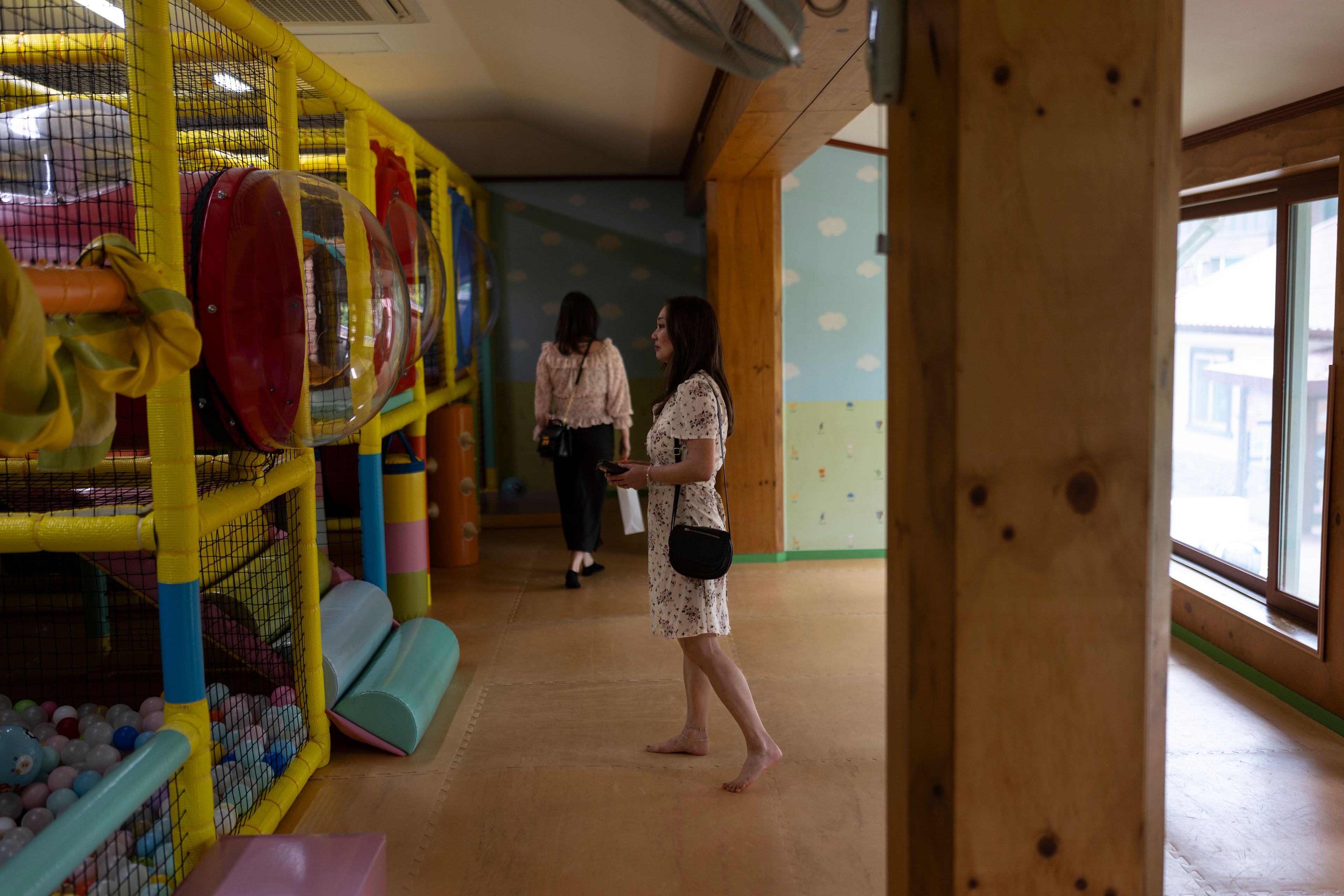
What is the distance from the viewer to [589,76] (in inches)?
190

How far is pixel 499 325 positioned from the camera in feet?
24.8

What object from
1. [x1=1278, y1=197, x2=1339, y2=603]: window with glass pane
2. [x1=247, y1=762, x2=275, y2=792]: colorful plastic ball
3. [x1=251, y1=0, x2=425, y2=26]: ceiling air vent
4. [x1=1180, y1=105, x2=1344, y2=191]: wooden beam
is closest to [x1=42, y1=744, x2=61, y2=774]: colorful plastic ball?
[x1=247, y1=762, x2=275, y2=792]: colorful plastic ball

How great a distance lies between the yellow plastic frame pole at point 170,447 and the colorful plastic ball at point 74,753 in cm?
77

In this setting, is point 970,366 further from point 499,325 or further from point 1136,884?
point 499,325

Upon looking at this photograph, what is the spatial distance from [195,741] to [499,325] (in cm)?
552

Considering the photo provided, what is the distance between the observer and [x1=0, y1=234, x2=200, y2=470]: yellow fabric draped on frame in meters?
1.07

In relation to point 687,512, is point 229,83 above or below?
above

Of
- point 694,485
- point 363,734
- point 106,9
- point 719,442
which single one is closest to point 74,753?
point 363,734

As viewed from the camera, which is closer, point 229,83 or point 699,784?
point 699,784

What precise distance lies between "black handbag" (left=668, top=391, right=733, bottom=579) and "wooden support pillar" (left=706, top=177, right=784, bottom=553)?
2.83 metres

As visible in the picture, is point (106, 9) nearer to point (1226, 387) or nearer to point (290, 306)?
point (290, 306)

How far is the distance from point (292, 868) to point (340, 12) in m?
3.26

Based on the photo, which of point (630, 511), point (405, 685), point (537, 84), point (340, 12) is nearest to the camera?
point (405, 685)

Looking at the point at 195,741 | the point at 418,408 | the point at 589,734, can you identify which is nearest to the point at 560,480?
the point at 418,408
